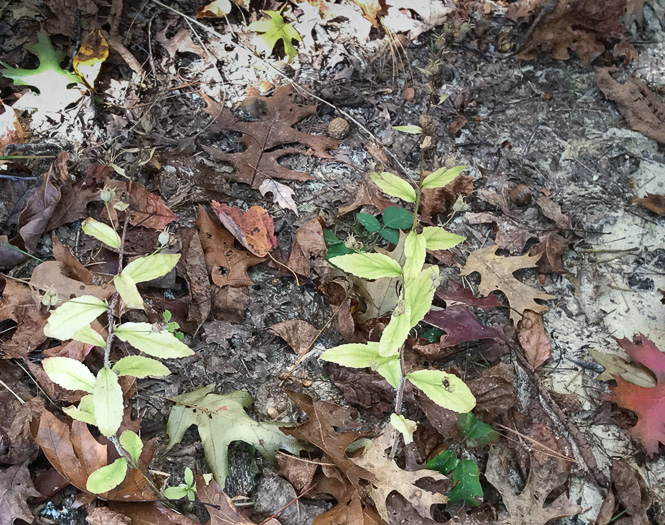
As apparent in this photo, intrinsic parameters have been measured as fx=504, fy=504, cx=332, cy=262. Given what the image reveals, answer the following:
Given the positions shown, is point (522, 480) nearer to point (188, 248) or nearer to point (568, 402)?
point (568, 402)

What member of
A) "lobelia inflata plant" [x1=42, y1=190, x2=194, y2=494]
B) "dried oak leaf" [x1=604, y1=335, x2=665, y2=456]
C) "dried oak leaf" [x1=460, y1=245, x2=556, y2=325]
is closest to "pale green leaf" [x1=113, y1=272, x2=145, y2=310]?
"lobelia inflata plant" [x1=42, y1=190, x2=194, y2=494]

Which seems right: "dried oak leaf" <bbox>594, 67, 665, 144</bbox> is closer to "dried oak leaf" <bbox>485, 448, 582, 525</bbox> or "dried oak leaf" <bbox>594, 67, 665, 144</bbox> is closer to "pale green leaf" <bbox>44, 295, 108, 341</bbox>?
"dried oak leaf" <bbox>485, 448, 582, 525</bbox>

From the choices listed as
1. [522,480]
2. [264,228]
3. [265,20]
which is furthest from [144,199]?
[522,480]

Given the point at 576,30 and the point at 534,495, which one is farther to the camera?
the point at 576,30

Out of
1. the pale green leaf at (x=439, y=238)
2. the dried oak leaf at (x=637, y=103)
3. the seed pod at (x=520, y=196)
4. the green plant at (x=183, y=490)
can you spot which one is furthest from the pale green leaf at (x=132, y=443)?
the dried oak leaf at (x=637, y=103)

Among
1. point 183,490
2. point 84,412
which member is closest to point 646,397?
point 183,490

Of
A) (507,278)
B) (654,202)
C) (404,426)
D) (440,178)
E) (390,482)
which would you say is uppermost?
(440,178)

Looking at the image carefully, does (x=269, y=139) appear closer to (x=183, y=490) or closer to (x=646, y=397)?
(x=183, y=490)

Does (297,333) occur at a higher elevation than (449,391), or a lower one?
lower
